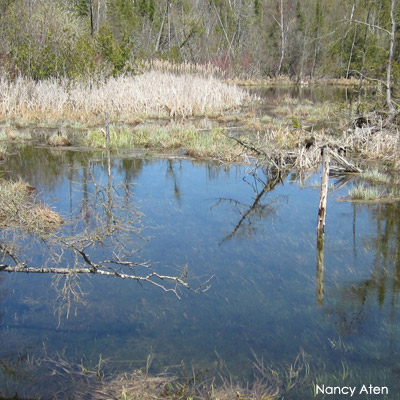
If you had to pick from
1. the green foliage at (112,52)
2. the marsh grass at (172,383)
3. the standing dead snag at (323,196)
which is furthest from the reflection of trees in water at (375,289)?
the green foliage at (112,52)

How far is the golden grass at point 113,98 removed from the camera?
17344 mm

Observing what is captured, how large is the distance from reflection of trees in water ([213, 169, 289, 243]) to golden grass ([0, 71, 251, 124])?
7.50 m

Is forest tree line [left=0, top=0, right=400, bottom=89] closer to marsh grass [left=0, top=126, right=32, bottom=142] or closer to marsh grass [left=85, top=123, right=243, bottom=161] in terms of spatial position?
marsh grass [left=0, top=126, right=32, bottom=142]

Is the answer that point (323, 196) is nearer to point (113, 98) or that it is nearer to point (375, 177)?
point (375, 177)

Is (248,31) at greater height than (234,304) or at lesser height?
greater

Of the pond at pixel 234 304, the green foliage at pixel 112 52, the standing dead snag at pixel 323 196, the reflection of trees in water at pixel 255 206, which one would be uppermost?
the green foliage at pixel 112 52

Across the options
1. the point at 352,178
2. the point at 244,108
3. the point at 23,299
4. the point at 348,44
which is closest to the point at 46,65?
the point at 244,108

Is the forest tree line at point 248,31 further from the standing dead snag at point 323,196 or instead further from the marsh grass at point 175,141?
the standing dead snag at point 323,196

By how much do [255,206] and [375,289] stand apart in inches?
143

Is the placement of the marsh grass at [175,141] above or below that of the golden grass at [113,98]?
below

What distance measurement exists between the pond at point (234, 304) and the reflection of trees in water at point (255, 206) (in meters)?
0.05

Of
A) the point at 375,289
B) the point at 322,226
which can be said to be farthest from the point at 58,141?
the point at 375,289

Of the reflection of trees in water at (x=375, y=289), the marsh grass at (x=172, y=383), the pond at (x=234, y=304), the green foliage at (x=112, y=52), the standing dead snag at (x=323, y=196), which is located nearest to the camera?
the marsh grass at (x=172, y=383)

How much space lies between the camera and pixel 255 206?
9.72m
